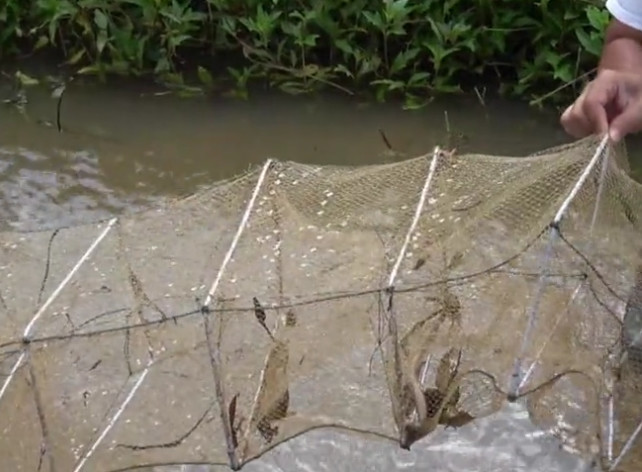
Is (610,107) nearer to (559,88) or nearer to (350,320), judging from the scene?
(350,320)

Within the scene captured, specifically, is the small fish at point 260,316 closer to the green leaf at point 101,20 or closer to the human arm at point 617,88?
the human arm at point 617,88

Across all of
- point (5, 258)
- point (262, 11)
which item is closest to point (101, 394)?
point (5, 258)

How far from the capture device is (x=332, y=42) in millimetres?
4836

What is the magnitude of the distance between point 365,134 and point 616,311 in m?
2.19

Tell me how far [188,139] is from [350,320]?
235cm

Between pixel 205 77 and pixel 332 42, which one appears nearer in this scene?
pixel 332 42

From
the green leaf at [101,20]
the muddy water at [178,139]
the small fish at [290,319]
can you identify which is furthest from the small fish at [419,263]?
the green leaf at [101,20]

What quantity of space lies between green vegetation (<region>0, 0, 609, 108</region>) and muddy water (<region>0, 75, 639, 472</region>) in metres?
0.10

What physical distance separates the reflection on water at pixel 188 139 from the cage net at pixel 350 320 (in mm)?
1459

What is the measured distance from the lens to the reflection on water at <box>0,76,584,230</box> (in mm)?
4285

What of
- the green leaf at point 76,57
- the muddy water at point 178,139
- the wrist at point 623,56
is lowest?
the muddy water at point 178,139

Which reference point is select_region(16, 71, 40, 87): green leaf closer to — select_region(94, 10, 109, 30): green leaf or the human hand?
select_region(94, 10, 109, 30): green leaf

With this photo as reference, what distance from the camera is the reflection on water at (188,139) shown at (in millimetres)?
4285

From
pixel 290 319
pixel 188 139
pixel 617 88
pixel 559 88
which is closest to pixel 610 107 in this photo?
pixel 617 88
